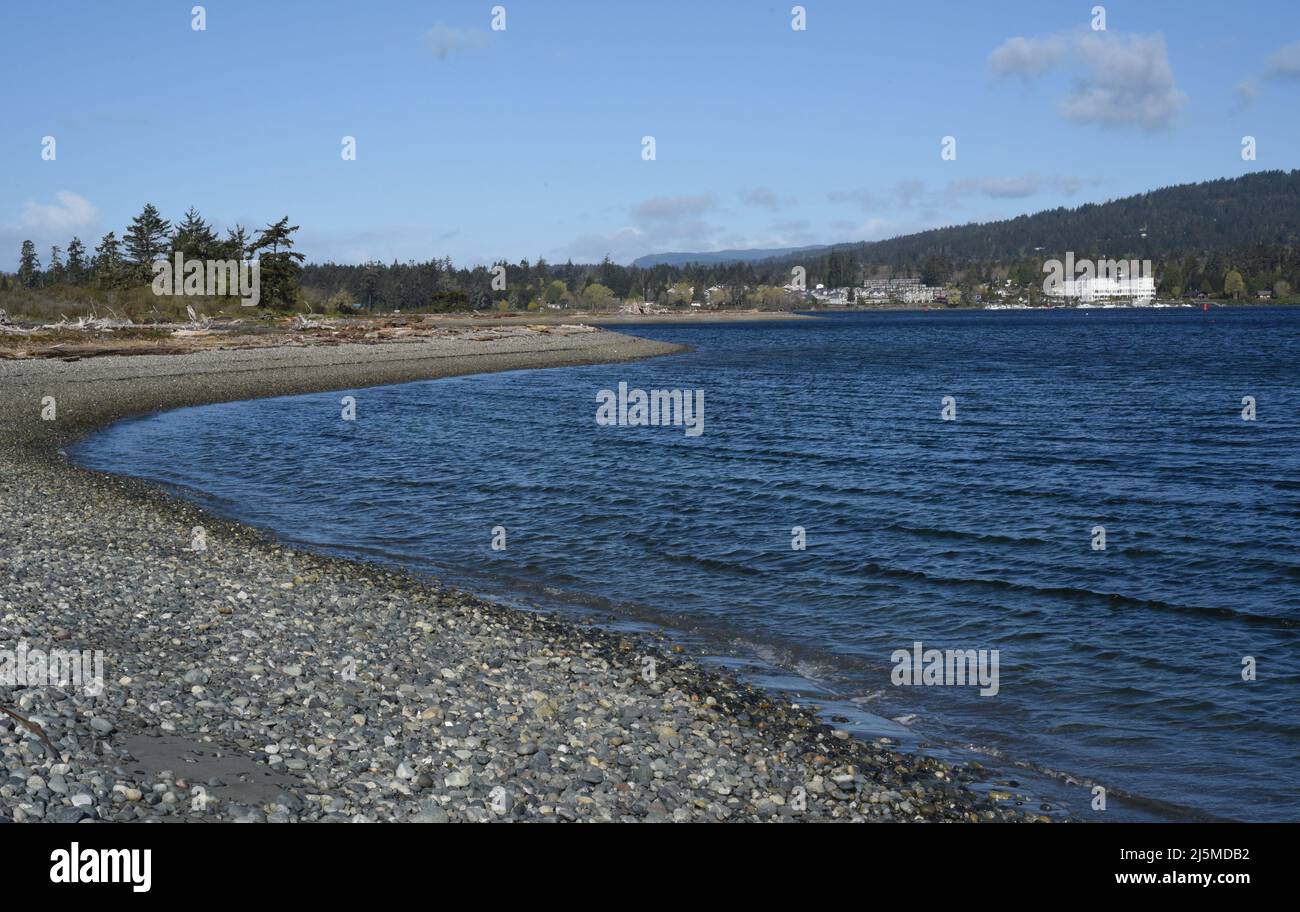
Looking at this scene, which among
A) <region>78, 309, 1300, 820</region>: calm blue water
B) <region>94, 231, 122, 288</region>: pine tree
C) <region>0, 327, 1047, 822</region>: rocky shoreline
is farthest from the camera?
<region>94, 231, 122, 288</region>: pine tree

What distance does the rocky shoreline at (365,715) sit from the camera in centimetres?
828

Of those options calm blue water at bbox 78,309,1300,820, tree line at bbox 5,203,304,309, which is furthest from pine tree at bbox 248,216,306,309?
calm blue water at bbox 78,309,1300,820

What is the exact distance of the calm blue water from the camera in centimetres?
1214

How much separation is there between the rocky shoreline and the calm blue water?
5.44 feet

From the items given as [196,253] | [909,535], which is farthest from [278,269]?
[909,535]

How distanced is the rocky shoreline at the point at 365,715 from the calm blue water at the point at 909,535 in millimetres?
1658

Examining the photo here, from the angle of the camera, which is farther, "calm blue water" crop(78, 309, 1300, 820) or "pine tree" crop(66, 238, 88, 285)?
"pine tree" crop(66, 238, 88, 285)

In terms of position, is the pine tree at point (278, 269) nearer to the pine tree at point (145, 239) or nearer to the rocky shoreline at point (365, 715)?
the pine tree at point (145, 239)

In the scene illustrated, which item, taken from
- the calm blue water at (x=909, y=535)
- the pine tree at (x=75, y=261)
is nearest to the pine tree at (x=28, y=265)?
the pine tree at (x=75, y=261)

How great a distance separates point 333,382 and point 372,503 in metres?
37.7

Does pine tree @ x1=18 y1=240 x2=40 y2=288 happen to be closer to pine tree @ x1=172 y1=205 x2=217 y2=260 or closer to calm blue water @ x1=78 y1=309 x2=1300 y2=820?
pine tree @ x1=172 y1=205 x2=217 y2=260

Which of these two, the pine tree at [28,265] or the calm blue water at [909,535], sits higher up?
the pine tree at [28,265]

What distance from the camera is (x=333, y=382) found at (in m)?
60.4
